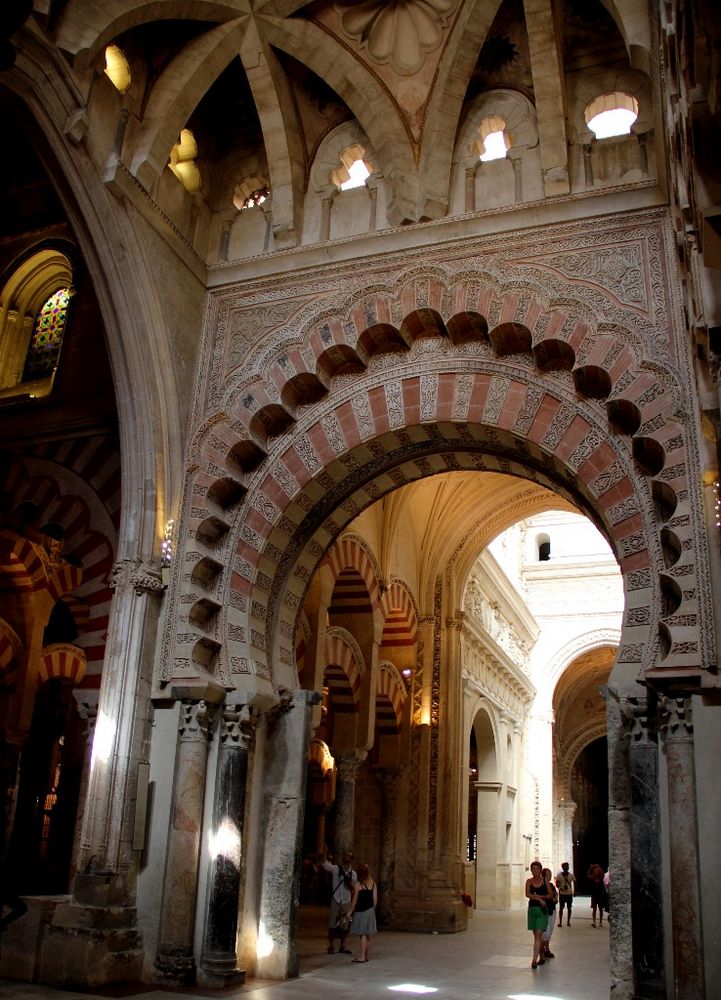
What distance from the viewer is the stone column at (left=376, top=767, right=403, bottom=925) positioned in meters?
13.1

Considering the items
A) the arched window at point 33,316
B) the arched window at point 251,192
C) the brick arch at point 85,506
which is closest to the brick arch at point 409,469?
the brick arch at point 85,506

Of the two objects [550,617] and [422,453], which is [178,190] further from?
[550,617]

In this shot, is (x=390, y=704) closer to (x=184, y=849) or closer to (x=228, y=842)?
(x=228, y=842)

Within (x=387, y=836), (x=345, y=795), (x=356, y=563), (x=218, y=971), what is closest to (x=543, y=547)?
(x=387, y=836)

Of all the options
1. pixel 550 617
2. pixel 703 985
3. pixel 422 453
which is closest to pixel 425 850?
pixel 422 453

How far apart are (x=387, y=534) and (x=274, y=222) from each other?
512 centimetres

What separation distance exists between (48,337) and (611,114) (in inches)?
252

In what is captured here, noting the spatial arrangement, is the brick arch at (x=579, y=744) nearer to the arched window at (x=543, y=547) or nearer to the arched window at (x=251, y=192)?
the arched window at (x=543, y=547)

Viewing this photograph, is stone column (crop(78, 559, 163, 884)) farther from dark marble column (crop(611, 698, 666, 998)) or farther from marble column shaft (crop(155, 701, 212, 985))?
dark marble column (crop(611, 698, 666, 998))

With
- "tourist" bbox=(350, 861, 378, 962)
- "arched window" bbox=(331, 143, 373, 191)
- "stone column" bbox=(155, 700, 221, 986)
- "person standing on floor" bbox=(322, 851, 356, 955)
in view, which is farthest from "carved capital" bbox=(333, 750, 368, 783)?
"arched window" bbox=(331, 143, 373, 191)

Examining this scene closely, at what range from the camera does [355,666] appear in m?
12.4

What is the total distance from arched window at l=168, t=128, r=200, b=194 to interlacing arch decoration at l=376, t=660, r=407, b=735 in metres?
7.17

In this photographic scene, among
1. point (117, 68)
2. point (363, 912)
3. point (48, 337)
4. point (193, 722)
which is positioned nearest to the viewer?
point (193, 722)

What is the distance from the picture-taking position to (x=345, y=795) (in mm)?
12266
